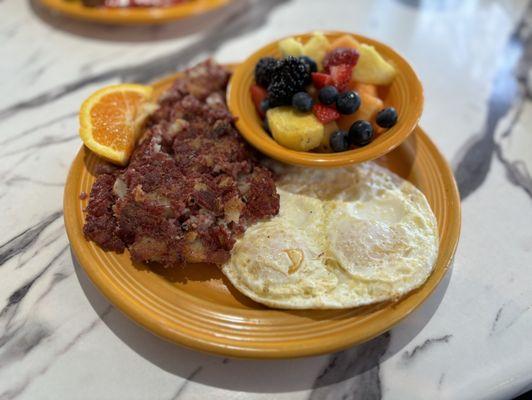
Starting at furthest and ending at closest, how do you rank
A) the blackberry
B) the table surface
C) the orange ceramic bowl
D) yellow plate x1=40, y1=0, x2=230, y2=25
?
yellow plate x1=40, y1=0, x2=230, y2=25
the blackberry
the orange ceramic bowl
the table surface

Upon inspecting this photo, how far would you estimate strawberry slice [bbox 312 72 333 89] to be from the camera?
6.35 ft

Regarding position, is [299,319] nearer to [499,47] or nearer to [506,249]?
[506,249]

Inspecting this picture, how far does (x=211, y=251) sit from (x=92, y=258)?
0.41 metres

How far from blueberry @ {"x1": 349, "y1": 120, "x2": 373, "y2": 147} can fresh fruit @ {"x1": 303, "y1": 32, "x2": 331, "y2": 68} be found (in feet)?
1.39

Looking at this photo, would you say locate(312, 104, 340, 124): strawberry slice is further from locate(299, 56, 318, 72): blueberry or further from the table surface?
the table surface

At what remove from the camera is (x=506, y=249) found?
1.92 metres

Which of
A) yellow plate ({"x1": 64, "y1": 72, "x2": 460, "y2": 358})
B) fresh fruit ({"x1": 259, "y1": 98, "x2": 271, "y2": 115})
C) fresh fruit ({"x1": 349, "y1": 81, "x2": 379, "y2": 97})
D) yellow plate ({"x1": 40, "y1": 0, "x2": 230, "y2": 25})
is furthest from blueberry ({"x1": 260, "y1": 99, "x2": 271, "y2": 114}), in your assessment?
yellow plate ({"x1": 40, "y1": 0, "x2": 230, "y2": 25})

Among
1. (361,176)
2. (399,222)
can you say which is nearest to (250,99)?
(361,176)

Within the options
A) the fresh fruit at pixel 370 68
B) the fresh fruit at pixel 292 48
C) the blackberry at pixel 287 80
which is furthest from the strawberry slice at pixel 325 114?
the fresh fruit at pixel 292 48

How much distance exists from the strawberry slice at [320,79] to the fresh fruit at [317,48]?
0.16 metres

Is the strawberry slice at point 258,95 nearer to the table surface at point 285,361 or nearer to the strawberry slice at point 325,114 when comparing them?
the strawberry slice at point 325,114

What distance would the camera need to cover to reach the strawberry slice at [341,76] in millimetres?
1932

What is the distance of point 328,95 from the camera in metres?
1.88

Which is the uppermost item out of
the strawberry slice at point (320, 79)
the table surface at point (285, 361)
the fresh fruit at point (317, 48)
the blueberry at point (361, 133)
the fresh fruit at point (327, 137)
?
the fresh fruit at point (317, 48)
